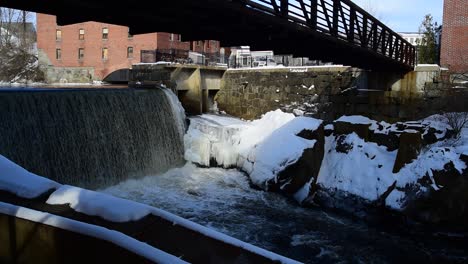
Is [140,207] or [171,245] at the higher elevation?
[140,207]

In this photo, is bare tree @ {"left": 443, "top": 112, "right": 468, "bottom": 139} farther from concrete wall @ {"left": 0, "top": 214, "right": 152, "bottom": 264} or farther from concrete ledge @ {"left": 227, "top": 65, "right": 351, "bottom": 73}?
concrete wall @ {"left": 0, "top": 214, "right": 152, "bottom": 264}

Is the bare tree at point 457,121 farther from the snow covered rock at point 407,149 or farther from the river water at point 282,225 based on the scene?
the river water at point 282,225

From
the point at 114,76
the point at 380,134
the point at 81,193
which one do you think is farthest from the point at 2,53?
the point at 81,193

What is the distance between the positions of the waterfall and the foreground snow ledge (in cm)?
592

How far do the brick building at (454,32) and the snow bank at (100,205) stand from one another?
18.9 meters

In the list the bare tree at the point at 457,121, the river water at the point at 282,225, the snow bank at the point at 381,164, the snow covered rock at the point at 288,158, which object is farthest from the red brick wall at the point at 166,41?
the bare tree at the point at 457,121

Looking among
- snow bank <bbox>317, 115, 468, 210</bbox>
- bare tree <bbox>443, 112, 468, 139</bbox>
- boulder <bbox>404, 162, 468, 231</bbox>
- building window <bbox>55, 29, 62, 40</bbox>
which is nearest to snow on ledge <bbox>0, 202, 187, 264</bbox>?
boulder <bbox>404, 162, 468, 231</bbox>

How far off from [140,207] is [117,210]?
217mm

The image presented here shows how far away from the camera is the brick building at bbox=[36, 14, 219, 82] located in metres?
39.0

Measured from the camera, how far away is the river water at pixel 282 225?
8555mm

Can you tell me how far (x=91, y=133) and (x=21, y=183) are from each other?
705cm

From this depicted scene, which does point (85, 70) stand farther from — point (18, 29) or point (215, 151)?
point (215, 151)

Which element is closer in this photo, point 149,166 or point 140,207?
point 140,207

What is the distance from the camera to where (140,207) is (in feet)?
12.6
